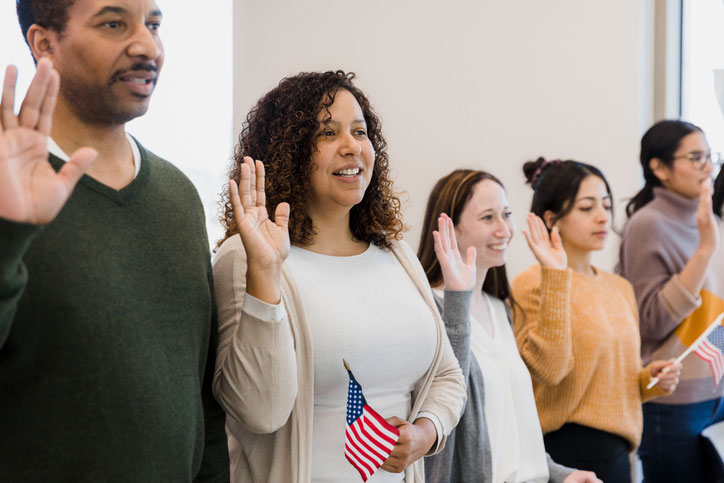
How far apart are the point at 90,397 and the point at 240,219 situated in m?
0.42

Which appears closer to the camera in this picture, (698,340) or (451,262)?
(451,262)

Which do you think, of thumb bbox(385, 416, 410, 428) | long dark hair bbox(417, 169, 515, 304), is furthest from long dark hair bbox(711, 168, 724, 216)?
thumb bbox(385, 416, 410, 428)

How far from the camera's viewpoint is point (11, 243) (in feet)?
3.04

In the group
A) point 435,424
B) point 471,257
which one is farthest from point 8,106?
point 471,257

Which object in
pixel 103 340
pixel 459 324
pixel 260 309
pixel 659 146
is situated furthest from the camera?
pixel 659 146

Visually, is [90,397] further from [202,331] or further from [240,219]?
[240,219]

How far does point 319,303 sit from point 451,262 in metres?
0.55

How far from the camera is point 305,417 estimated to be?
156cm

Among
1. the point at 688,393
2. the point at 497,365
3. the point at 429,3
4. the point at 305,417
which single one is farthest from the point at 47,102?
the point at 429,3

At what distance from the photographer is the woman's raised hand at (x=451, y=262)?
206 cm

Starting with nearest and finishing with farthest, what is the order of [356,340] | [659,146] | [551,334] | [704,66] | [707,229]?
[356,340] < [551,334] < [707,229] < [659,146] < [704,66]

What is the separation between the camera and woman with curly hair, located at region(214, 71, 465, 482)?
54.9 inches

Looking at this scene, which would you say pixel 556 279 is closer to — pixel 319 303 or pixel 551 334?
pixel 551 334

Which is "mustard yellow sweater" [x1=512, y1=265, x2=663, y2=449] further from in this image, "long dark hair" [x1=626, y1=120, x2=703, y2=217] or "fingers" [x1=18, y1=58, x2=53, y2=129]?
"fingers" [x1=18, y1=58, x2=53, y2=129]
